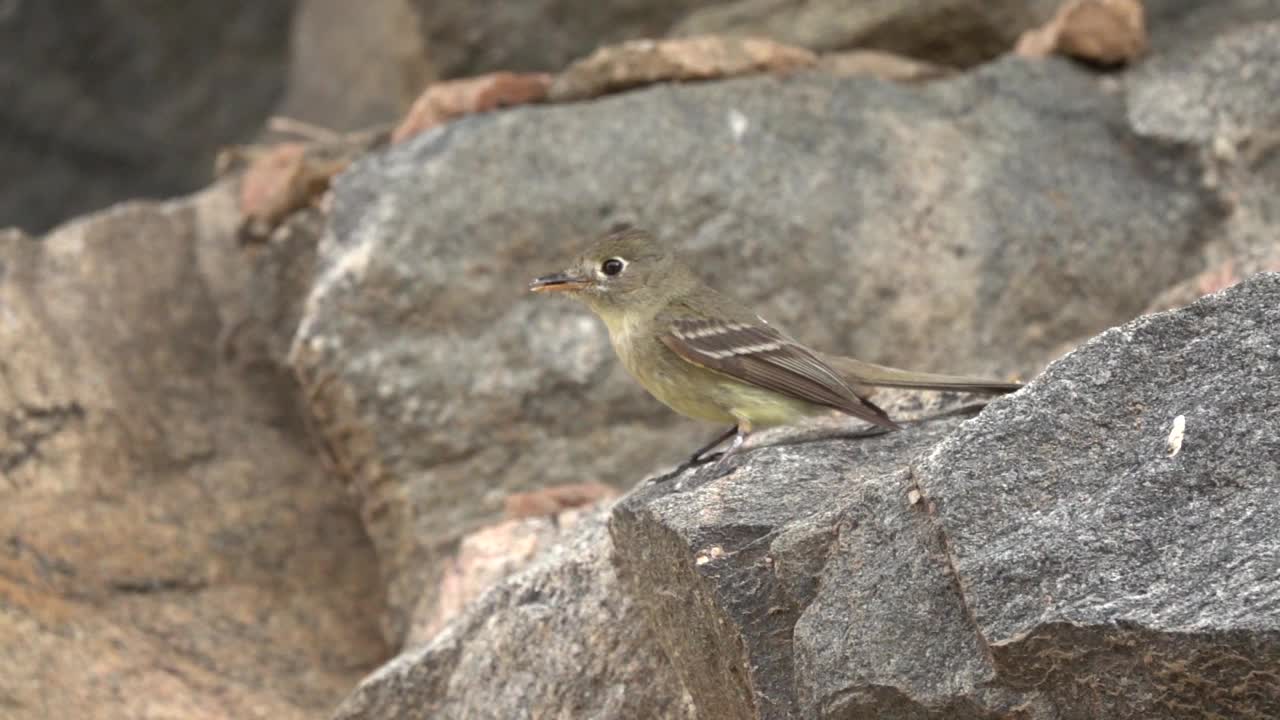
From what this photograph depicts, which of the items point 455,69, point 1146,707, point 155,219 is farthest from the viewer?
point 455,69

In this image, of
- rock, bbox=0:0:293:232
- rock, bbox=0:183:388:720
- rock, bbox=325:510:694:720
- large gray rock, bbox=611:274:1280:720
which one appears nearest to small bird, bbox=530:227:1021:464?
rock, bbox=325:510:694:720

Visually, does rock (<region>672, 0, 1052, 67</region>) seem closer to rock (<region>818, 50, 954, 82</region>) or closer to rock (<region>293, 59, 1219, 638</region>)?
rock (<region>818, 50, 954, 82</region>)

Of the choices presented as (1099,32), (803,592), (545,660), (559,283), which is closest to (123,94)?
(559,283)

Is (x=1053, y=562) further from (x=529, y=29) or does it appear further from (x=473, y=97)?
(x=529, y=29)

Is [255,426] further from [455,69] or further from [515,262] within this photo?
[455,69]

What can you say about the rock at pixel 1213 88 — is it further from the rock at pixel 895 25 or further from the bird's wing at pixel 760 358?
the bird's wing at pixel 760 358

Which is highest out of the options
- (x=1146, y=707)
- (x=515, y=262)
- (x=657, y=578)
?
(x=515, y=262)

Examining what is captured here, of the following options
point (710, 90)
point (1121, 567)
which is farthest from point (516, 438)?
point (1121, 567)
